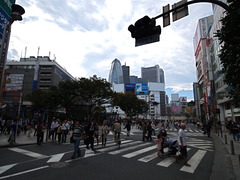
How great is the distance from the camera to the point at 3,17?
7.04 meters

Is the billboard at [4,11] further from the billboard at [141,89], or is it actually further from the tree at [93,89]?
the billboard at [141,89]

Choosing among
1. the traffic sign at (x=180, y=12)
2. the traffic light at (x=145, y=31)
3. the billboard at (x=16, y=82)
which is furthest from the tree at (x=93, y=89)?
the traffic sign at (x=180, y=12)

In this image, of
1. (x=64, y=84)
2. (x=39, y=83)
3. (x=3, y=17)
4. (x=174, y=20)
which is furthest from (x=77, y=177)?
(x=39, y=83)

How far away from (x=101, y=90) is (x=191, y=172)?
2458 cm

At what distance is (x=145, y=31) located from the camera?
5.14m

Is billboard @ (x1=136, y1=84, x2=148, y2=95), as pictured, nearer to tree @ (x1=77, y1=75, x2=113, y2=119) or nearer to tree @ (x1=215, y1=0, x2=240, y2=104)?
tree @ (x1=77, y1=75, x2=113, y2=119)

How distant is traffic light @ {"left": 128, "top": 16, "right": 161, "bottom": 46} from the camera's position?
5062 mm

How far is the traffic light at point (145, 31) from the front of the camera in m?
5.06

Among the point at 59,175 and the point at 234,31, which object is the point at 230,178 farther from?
the point at 59,175

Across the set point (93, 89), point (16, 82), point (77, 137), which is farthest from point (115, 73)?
point (77, 137)

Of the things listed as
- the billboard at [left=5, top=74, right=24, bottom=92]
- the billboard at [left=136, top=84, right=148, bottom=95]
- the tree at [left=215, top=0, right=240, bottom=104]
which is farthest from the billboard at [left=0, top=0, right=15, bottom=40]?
the billboard at [left=136, top=84, right=148, bottom=95]

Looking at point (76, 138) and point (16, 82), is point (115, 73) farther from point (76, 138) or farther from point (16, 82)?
point (76, 138)

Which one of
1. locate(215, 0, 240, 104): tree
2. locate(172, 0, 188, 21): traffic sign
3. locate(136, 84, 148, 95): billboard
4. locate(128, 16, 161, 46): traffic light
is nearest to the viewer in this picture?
locate(215, 0, 240, 104): tree

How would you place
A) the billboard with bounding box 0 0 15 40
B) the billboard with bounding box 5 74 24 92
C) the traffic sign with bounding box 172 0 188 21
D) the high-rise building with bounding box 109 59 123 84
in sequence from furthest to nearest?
1. the high-rise building with bounding box 109 59 123 84
2. the billboard with bounding box 5 74 24 92
3. the billboard with bounding box 0 0 15 40
4. the traffic sign with bounding box 172 0 188 21
